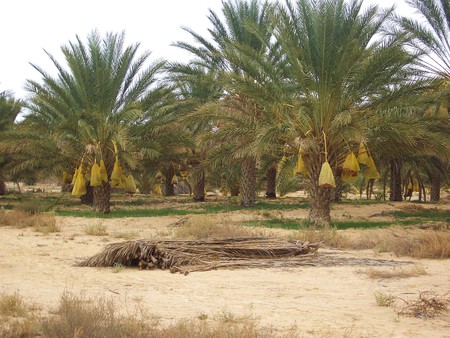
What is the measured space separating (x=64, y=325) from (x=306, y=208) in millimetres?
17315

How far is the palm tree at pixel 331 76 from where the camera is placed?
1444cm

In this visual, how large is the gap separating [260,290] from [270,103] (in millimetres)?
8918

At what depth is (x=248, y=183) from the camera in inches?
898

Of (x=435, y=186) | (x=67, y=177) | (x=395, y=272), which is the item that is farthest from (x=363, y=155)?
→ (x=435, y=186)

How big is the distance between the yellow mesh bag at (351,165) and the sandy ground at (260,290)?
3.98 meters

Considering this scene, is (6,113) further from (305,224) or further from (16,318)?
(16,318)

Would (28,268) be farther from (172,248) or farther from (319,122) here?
(319,122)

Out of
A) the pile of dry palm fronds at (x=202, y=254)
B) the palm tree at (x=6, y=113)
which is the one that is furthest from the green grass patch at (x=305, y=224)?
the palm tree at (x=6, y=113)

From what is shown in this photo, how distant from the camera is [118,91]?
1931 centimetres

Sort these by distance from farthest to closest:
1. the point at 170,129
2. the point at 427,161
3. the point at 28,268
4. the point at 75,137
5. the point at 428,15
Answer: the point at 427,161 < the point at 170,129 < the point at 75,137 < the point at 428,15 < the point at 28,268

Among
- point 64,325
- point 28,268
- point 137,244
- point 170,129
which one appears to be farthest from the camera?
point 170,129

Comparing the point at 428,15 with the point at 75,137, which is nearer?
the point at 428,15

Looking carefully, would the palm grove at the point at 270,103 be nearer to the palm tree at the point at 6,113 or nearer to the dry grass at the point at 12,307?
the palm tree at the point at 6,113

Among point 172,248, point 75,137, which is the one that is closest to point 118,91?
point 75,137
